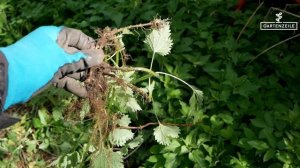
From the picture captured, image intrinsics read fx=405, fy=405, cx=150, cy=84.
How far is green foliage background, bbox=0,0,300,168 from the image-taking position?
1.89m

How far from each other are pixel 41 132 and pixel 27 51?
865 mm

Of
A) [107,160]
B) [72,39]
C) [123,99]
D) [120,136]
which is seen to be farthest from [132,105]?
[72,39]

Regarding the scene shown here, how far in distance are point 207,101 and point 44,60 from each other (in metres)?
0.89

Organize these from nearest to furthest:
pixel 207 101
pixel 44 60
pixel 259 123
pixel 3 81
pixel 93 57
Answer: pixel 3 81
pixel 44 60
pixel 93 57
pixel 259 123
pixel 207 101

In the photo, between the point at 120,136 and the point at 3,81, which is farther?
the point at 120,136

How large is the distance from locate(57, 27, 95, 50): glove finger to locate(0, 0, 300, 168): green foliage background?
0.40 metres

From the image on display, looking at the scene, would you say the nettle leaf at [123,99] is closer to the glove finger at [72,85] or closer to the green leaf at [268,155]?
the glove finger at [72,85]

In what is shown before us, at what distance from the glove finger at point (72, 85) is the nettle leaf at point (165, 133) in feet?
1.28

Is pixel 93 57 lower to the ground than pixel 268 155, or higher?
higher

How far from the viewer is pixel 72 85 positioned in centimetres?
181

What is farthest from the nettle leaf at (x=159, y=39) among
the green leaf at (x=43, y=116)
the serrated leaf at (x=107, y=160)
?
the green leaf at (x=43, y=116)

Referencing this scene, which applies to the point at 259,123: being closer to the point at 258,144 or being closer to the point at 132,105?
the point at 258,144

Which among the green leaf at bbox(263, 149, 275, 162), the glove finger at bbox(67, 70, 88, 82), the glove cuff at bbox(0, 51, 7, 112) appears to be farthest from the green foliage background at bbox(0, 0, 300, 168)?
the glove cuff at bbox(0, 51, 7, 112)

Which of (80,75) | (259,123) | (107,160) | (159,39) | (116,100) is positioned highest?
(159,39)
